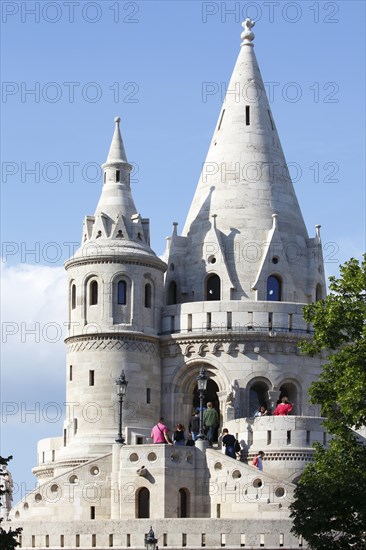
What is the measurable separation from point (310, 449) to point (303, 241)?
1255 centimetres

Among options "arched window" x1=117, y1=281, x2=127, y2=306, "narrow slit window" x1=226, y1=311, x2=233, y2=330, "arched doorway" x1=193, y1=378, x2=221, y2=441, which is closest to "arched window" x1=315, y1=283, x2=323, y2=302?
"narrow slit window" x1=226, y1=311, x2=233, y2=330

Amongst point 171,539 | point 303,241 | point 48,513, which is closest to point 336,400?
point 171,539

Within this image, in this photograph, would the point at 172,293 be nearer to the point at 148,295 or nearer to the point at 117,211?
the point at 148,295

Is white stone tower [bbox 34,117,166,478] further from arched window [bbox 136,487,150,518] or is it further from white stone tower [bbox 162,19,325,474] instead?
arched window [bbox 136,487,150,518]

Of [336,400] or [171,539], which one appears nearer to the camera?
[336,400]

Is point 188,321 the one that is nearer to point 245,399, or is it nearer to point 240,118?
point 245,399

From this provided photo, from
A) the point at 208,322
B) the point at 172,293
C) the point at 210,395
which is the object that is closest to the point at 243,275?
the point at 208,322

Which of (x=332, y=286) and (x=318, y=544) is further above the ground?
(x=332, y=286)

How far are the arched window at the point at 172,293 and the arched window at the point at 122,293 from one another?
15.0ft

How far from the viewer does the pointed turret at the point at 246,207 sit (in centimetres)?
7625

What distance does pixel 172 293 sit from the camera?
77.6 metres

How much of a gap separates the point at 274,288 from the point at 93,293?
8033 mm

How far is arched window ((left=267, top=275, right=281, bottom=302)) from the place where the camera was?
76.2m

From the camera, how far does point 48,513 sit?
67625 mm
